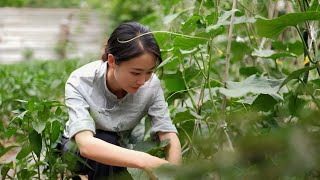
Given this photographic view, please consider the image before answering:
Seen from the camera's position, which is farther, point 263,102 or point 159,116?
point 159,116

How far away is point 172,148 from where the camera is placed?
2014mm

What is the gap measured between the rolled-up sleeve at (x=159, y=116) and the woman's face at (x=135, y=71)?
0.20 meters

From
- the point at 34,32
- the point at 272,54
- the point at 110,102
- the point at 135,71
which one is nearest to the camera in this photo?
the point at 135,71

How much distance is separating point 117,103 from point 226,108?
41 centimetres

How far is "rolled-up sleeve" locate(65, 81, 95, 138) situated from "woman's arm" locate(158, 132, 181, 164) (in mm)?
277

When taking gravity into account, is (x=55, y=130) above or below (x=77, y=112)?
below

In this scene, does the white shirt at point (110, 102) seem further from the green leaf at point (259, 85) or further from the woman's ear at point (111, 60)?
the green leaf at point (259, 85)

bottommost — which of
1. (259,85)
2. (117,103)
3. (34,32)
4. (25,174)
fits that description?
(34,32)

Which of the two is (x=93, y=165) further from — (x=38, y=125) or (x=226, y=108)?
(x=226, y=108)

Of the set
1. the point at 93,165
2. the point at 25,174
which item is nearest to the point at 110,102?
the point at 93,165

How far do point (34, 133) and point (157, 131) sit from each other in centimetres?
42

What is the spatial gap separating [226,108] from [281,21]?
0.71m

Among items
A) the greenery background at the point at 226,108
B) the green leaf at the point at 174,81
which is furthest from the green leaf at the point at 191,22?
Result: the green leaf at the point at 174,81

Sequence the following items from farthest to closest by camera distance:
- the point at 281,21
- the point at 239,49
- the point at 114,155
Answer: the point at 239,49 < the point at 114,155 < the point at 281,21
